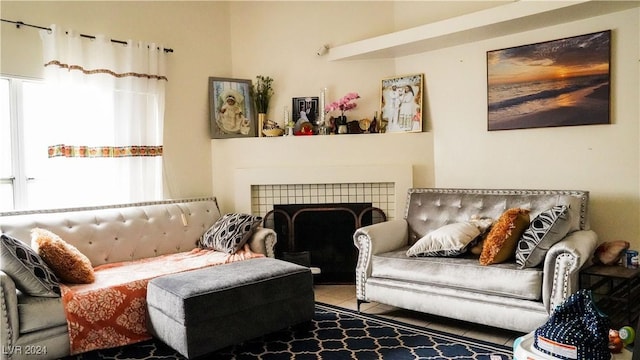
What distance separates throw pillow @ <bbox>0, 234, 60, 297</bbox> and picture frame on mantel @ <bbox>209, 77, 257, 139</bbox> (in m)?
2.18

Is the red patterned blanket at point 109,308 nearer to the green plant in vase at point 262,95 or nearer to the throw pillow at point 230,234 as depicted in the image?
the throw pillow at point 230,234

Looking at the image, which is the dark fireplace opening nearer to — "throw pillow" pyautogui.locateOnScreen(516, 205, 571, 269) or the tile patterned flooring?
the tile patterned flooring

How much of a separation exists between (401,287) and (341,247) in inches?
46.4

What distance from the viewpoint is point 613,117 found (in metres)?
3.38

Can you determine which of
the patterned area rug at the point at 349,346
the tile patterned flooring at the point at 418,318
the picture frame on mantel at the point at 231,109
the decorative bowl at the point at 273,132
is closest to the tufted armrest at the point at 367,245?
the tile patterned flooring at the point at 418,318

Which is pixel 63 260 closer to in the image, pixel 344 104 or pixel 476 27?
pixel 344 104

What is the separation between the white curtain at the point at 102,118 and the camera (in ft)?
11.3

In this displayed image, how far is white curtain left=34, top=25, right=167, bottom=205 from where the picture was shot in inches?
136

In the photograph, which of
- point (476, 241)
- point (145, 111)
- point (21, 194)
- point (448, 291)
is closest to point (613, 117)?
point (476, 241)

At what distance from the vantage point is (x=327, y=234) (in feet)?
14.3

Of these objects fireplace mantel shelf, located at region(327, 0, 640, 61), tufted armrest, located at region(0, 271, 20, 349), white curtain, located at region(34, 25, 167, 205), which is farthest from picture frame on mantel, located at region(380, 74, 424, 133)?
tufted armrest, located at region(0, 271, 20, 349)

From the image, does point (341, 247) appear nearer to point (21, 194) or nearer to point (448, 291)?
point (448, 291)

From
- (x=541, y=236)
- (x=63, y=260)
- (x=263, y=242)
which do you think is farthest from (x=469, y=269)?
(x=63, y=260)

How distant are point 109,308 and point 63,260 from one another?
1.31ft
